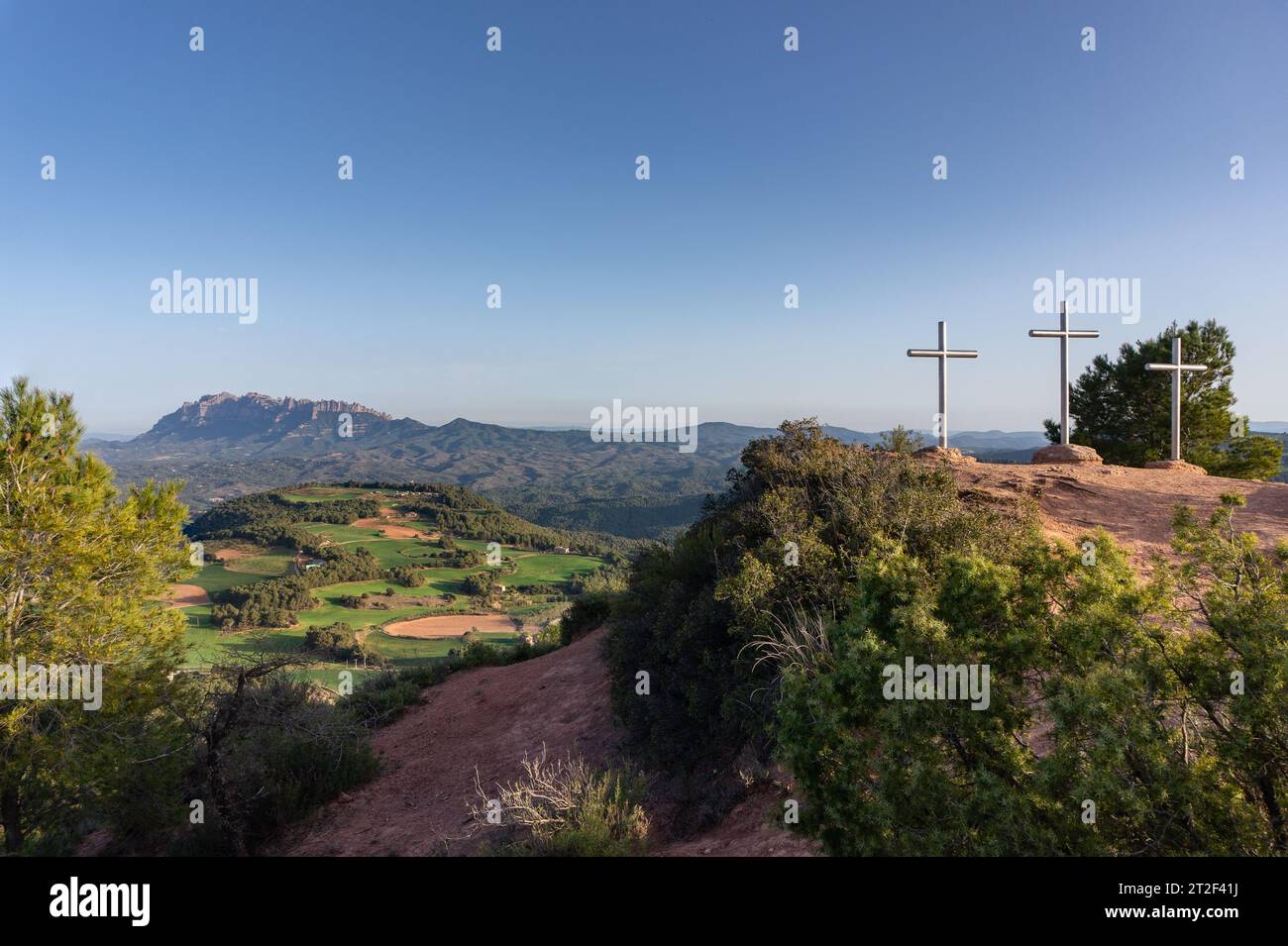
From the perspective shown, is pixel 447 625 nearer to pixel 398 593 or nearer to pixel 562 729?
pixel 398 593

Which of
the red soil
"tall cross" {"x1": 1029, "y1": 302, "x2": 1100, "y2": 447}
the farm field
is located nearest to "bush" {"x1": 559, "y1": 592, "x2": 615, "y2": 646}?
"tall cross" {"x1": 1029, "y1": 302, "x2": 1100, "y2": 447}

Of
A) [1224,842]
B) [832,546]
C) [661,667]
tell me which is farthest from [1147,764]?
[661,667]

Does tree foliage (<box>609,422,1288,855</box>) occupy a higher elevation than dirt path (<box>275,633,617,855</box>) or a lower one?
higher

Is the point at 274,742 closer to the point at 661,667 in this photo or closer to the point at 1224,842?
the point at 661,667

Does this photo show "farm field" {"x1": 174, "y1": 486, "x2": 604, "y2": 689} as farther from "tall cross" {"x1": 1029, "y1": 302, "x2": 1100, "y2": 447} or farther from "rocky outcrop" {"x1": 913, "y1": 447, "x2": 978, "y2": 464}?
"tall cross" {"x1": 1029, "y1": 302, "x2": 1100, "y2": 447}

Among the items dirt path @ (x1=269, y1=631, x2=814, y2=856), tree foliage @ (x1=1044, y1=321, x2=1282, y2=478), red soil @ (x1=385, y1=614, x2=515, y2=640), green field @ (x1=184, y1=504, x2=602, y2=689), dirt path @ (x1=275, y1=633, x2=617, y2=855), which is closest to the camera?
dirt path @ (x1=269, y1=631, x2=814, y2=856)

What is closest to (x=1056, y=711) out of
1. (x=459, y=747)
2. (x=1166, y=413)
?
(x=459, y=747)

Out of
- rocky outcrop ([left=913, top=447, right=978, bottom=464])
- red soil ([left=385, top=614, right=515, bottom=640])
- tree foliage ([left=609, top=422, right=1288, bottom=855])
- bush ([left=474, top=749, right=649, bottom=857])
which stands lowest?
red soil ([left=385, top=614, right=515, bottom=640])
